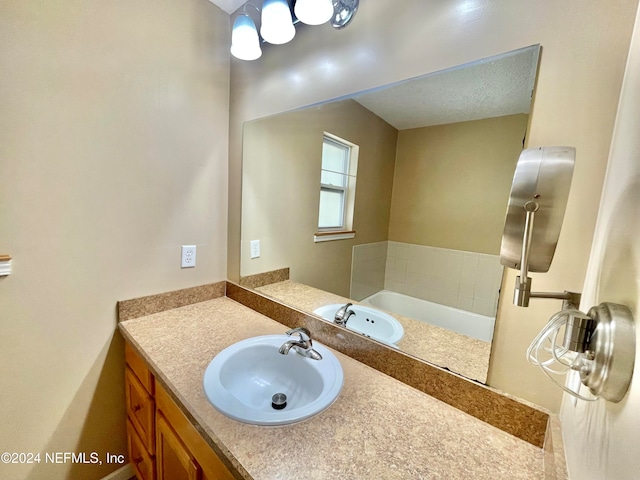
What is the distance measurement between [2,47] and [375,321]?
1.63 metres

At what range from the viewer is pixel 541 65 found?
62 centimetres

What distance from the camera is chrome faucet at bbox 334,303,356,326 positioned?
3.61 feet

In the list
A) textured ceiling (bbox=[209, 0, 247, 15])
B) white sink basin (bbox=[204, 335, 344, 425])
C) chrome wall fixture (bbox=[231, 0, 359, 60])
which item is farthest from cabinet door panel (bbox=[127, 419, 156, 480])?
textured ceiling (bbox=[209, 0, 247, 15])

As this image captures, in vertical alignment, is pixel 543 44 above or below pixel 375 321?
above

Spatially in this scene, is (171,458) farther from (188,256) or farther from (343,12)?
(343,12)

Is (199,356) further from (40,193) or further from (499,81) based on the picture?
(499,81)

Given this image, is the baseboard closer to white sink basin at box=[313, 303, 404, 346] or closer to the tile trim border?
the tile trim border

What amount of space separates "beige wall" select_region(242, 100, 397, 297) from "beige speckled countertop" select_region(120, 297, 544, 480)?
563mm

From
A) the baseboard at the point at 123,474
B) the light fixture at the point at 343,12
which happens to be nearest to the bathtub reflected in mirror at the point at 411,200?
the light fixture at the point at 343,12

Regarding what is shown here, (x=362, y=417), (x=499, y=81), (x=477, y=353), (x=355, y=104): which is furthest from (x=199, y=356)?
(x=499, y=81)

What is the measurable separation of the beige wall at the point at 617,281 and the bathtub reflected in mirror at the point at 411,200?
20 centimetres

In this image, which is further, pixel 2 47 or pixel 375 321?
pixel 375 321

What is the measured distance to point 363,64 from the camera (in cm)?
93

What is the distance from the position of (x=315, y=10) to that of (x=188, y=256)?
1.22m
